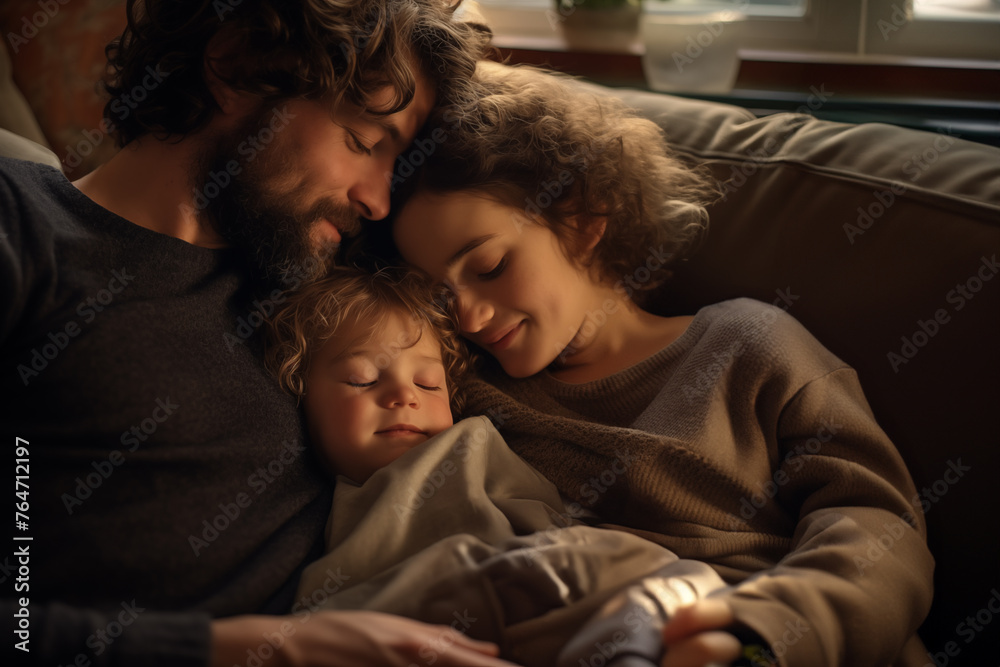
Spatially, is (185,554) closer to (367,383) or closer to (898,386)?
(367,383)

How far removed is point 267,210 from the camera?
4.15 feet

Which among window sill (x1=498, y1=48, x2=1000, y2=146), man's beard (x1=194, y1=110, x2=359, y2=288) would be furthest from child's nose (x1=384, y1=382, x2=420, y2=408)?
window sill (x1=498, y1=48, x2=1000, y2=146)

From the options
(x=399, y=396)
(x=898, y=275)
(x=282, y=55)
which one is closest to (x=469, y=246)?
(x=399, y=396)

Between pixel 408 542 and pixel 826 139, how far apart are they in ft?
3.11

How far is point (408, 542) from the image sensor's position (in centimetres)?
107

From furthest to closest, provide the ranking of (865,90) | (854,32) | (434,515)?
(854,32)
(865,90)
(434,515)

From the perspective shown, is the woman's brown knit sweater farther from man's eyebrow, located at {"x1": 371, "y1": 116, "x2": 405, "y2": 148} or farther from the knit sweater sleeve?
man's eyebrow, located at {"x1": 371, "y1": 116, "x2": 405, "y2": 148}

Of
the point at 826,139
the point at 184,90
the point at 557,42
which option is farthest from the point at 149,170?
the point at 557,42

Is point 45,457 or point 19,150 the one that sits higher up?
point 19,150

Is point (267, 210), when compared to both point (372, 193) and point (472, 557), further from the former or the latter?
point (472, 557)

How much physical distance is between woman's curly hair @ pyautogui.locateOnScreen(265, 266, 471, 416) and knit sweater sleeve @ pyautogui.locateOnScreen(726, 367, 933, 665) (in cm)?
57

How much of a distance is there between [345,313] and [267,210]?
22cm

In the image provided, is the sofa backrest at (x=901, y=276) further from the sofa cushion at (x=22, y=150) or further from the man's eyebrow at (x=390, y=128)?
the sofa cushion at (x=22, y=150)

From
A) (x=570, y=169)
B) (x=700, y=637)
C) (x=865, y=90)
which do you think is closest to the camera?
(x=700, y=637)
